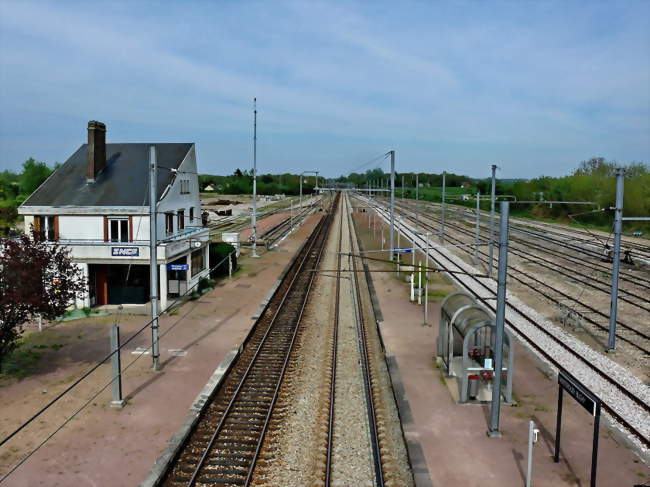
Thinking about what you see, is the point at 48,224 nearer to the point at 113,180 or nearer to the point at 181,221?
the point at 113,180

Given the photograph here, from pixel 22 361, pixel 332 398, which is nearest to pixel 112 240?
pixel 22 361

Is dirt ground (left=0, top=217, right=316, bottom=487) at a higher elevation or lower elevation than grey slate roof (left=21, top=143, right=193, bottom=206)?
lower

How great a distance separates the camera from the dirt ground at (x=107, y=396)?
1108 cm

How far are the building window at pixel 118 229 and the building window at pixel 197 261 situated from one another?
12.3 ft

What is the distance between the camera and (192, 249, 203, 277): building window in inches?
1105

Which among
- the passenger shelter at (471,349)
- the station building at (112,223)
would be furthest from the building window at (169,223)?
the passenger shelter at (471,349)

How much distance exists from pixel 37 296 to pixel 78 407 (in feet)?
11.2

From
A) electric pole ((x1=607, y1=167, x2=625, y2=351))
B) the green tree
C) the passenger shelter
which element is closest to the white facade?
the green tree

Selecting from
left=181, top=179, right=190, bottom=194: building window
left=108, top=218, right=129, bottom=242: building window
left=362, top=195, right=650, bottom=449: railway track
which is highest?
left=181, top=179, right=190, bottom=194: building window

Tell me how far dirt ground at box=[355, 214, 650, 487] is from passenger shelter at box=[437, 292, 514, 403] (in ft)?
1.38

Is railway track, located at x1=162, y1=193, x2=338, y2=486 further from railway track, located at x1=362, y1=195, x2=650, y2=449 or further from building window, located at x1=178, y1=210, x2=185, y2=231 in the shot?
building window, located at x1=178, y1=210, x2=185, y2=231

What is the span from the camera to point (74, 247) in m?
24.5

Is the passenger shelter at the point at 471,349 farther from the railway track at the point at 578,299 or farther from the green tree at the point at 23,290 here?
the green tree at the point at 23,290

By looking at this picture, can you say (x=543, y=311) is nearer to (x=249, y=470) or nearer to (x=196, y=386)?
(x=196, y=386)
